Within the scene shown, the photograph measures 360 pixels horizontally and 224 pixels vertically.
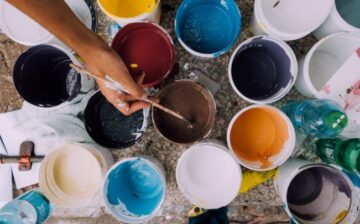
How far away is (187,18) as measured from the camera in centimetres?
138

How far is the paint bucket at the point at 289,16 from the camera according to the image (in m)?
1.24

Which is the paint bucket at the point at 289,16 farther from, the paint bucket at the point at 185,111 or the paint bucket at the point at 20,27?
the paint bucket at the point at 20,27

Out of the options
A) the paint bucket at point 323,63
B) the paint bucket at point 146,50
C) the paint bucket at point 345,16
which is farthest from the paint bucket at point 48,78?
the paint bucket at point 345,16

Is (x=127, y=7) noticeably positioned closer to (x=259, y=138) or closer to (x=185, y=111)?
(x=185, y=111)

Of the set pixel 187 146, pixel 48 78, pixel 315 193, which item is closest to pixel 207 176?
pixel 187 146

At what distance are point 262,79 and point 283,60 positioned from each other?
4.4 inches

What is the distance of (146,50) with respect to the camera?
134 centimetres

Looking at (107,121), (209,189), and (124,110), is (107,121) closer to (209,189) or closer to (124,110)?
(124,110)

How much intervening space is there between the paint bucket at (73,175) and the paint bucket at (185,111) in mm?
265

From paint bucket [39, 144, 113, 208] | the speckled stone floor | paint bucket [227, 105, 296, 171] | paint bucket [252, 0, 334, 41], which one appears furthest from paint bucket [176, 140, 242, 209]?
paint bucket [252, 0, 334, 41]

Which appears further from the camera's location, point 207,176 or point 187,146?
point 187,146

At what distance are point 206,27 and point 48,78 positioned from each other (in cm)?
65

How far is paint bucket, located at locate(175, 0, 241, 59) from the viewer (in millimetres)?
1361

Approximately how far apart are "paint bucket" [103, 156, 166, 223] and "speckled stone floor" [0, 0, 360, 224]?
93mm
